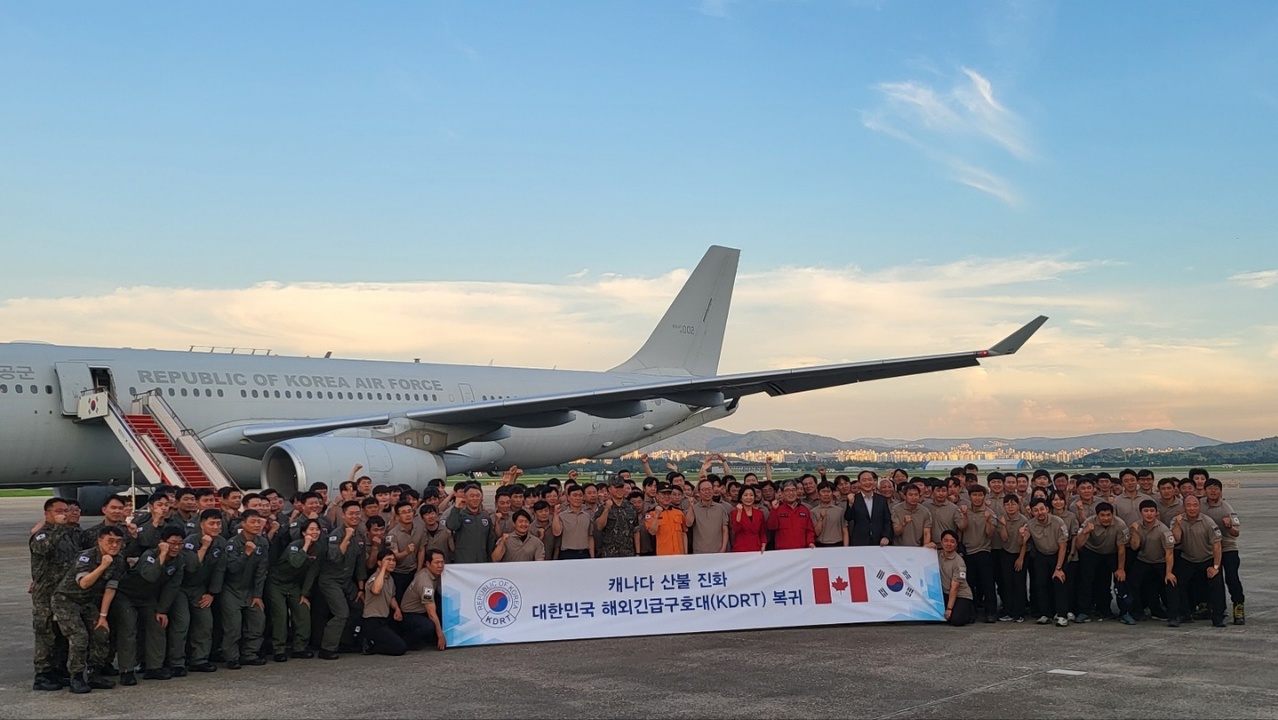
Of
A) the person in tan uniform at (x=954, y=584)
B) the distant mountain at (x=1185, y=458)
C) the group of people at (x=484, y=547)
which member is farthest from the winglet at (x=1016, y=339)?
the distant mountain at (x=1185, y=458)

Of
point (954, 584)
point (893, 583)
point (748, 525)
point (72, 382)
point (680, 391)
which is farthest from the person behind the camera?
point (680, 391)

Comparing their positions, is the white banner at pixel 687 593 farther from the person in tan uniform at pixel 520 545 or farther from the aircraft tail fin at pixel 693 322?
the aircraft tail fin at pixel 693 322

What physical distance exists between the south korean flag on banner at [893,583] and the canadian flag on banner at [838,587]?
14 centimetres

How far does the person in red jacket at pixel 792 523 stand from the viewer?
10.9m

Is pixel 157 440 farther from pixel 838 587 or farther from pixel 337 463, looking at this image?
pixel 838 587

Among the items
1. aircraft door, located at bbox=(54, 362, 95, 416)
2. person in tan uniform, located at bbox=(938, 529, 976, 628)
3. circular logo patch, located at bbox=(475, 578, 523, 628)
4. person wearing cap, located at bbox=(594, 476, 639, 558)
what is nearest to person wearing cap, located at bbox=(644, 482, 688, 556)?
person wearing cap, located at bbox=(594, 476, 639, 558)

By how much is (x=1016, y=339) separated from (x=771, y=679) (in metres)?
10.2

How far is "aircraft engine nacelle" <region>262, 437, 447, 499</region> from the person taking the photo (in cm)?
1719

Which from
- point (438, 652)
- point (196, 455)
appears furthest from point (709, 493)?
point (196, 455)

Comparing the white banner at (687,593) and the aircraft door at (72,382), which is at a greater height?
the aircraft door at (72,382)

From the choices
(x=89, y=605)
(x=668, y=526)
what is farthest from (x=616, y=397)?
(x=89, y=605)

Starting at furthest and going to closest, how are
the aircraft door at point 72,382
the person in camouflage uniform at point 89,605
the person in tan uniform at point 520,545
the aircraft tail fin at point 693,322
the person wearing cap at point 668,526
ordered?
the aircraft tail fin at point 693,322 → the aircraft door at point 72,382 → the person wearing cap at point 668,526 → the person in tan uniform at point 520,545 → the person in camouflage uniform at point 89,605

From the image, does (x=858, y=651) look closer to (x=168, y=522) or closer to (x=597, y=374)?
(x=168, y=522)

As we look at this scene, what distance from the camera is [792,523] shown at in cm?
1090
